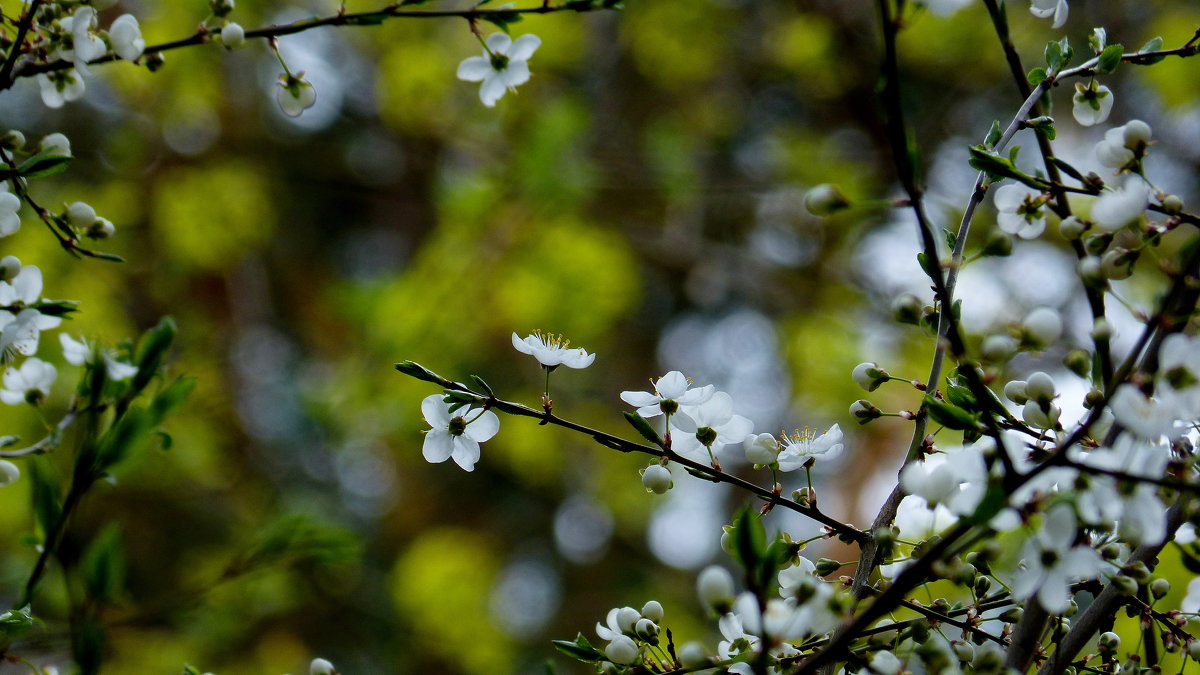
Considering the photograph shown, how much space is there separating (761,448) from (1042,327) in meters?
0.21

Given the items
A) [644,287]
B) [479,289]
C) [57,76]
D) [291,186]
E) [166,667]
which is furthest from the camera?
[644,287]

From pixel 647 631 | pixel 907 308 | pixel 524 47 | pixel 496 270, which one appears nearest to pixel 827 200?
pixel 907 308

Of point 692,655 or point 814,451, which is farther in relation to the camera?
point 814,451

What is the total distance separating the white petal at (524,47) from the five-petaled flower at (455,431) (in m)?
0.42

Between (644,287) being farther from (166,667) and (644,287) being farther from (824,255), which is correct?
(166,667)

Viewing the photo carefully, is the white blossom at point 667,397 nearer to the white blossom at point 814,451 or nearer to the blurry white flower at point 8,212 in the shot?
the white blossom at point 814,451

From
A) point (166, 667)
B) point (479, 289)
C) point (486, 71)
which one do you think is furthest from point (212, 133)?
point (486, 71)

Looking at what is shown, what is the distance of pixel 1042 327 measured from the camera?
482 mm

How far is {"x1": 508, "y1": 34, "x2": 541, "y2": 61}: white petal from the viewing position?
90 centimetres

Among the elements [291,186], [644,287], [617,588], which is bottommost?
[617,588]

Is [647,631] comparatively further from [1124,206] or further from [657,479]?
[1124,206]

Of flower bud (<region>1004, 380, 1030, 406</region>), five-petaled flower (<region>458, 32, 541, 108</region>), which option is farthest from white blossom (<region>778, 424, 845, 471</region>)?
five-petaled flower (<region>458, 32, 541, 108</region>)

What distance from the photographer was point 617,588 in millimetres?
4359

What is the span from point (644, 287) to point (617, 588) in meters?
1.58
